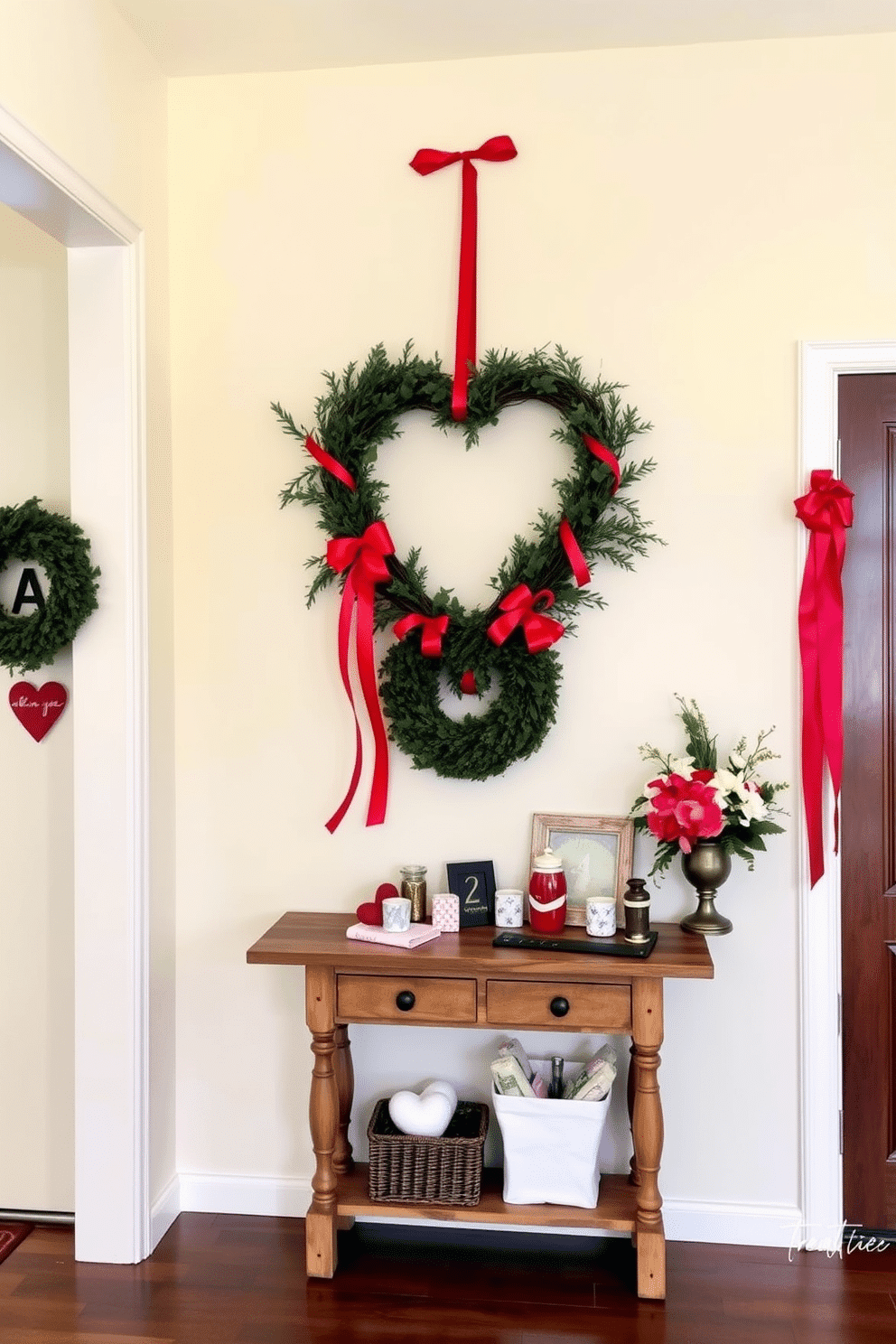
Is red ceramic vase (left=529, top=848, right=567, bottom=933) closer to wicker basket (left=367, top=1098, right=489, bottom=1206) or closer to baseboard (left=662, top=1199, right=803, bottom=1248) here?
wicker basket (left=367, top=1098, right=489, bottom=1206)

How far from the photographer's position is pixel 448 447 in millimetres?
2834

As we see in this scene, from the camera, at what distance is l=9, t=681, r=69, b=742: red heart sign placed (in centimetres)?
289

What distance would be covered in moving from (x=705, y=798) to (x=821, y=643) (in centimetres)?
50

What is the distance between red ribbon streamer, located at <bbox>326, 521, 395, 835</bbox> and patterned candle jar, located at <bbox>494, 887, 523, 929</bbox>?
396 mm

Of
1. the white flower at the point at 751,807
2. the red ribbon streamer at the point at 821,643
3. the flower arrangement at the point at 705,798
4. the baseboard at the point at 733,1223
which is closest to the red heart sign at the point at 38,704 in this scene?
the flower arrangement at the point at 705,798

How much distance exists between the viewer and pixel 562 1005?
2.49m

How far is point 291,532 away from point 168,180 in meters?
0.96

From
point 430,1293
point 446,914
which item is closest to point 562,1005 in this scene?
point 446,914

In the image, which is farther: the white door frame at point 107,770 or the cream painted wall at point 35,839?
the cream painted wall at point 35,839

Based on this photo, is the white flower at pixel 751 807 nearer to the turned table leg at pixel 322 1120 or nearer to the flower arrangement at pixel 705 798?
the flower arrangement at pixel 705 798

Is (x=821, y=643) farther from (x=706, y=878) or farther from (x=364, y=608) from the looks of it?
(x=364, y=608)

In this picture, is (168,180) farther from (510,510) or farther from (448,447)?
(510,510)

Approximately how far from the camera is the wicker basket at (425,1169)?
2564 mm

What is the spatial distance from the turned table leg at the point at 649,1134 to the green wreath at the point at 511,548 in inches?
25.3
